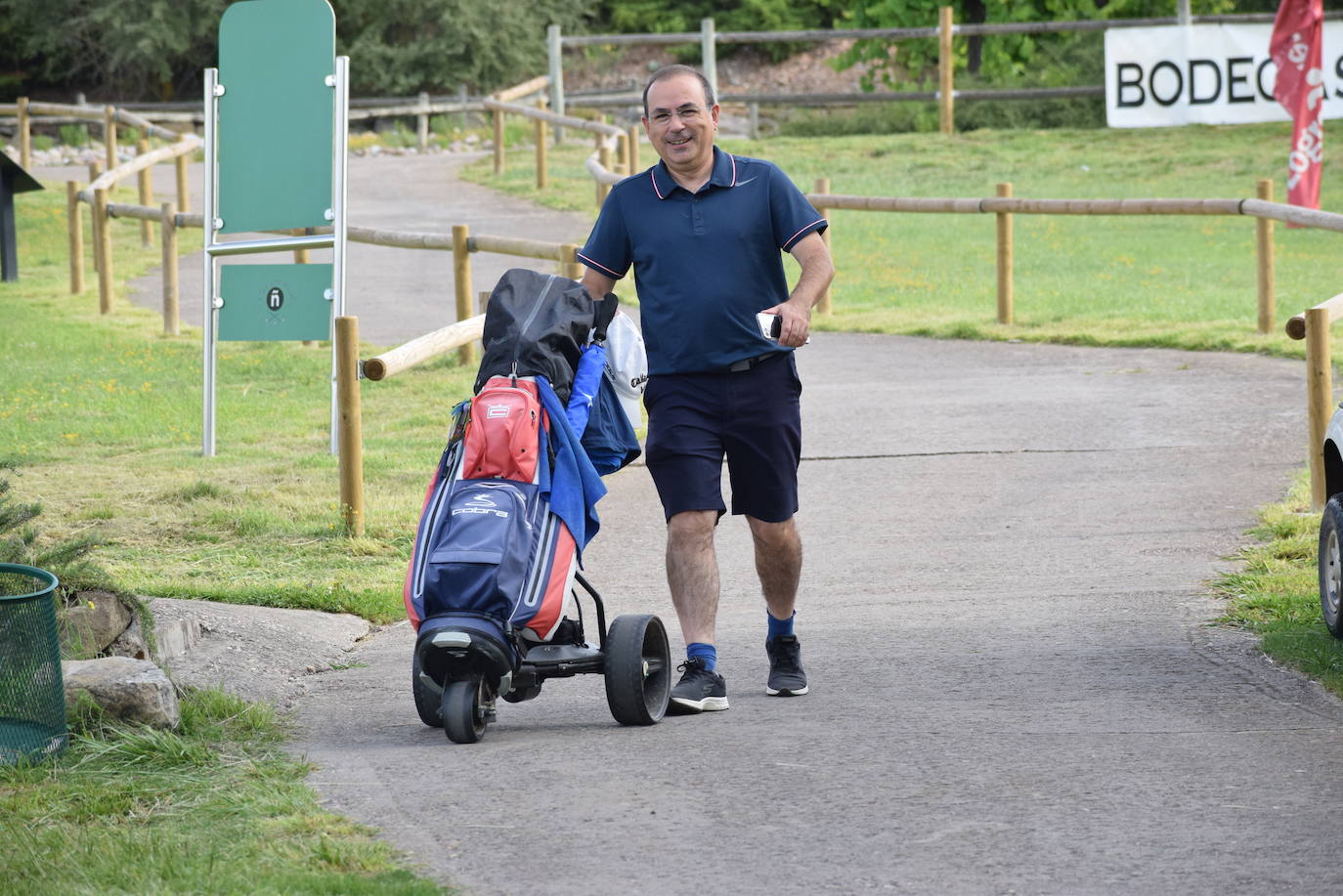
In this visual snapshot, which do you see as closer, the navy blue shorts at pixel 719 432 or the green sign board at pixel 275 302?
the navy blue shorts at pixel 719 432

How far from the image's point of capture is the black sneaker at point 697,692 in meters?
5.38

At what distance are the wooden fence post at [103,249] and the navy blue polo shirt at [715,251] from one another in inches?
492

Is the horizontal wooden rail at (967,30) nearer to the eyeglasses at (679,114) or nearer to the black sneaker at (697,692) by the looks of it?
the eyeglasses at (679,114)

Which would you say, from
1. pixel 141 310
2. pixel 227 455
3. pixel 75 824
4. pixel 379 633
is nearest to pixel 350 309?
pixel 141 310

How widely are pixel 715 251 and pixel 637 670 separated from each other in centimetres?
123

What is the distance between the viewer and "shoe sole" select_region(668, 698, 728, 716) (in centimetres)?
538

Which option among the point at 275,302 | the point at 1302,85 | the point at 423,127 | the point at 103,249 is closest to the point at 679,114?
the point at 275,302

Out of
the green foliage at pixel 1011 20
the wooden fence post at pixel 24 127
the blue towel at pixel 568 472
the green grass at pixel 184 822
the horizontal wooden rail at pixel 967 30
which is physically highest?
the green foliage at pixel 1011 20

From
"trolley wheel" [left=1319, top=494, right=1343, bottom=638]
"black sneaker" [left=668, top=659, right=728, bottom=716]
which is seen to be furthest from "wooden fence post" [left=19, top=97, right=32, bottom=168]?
"trolley wheel" [left=1319, top=494, right=1343, bottom=638]

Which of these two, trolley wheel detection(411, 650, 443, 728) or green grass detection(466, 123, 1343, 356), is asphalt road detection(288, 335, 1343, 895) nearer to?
trolley wheel detection(411, 650, 443, 728)

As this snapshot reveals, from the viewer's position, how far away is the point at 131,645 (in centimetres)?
565

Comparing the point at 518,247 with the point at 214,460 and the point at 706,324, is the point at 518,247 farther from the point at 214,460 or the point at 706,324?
the point at 706,324

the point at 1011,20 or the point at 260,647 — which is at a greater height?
the point at 1011,20

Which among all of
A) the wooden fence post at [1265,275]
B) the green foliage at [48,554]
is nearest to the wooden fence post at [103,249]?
the wooden fence post at [1265,275]
